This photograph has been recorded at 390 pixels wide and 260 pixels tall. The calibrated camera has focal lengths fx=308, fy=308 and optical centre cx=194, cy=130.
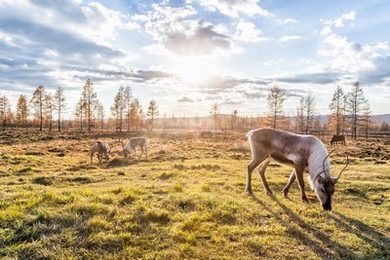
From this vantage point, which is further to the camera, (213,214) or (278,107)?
(278,107)

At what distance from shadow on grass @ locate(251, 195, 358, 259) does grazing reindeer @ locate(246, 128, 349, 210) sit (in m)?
1.42

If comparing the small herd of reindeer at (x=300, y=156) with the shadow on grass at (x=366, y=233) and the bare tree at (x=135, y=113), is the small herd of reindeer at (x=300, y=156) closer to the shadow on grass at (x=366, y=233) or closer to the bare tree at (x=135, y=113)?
the shadow on grass at (x=366, y=233)

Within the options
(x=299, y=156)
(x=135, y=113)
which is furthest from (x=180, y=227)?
(x=135, y=113)

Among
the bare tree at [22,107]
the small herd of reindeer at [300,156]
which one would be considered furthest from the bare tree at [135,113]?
the small herd of reindeer at [300,156]

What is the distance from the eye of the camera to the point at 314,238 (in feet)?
24.4

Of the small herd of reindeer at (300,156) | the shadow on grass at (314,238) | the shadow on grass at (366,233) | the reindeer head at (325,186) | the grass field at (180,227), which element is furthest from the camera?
the small herd of reindeer at (300,156)

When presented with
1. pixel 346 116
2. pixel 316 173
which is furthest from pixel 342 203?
pixel 346 116

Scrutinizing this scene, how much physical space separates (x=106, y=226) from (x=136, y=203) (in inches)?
84.6

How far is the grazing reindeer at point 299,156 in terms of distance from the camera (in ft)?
31.9

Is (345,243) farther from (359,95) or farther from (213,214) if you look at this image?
(359,95)

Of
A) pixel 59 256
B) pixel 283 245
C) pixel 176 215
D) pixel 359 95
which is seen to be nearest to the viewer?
pixel 59 256

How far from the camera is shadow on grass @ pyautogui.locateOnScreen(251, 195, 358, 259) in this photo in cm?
667

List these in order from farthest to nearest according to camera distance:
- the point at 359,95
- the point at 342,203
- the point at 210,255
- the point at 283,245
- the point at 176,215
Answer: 1. the point at 359,95
2. the point at 342,203
3. the point at 176,215
4. the point at 283,245
5. the point at 210,255

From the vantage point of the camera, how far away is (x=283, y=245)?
698 cm
